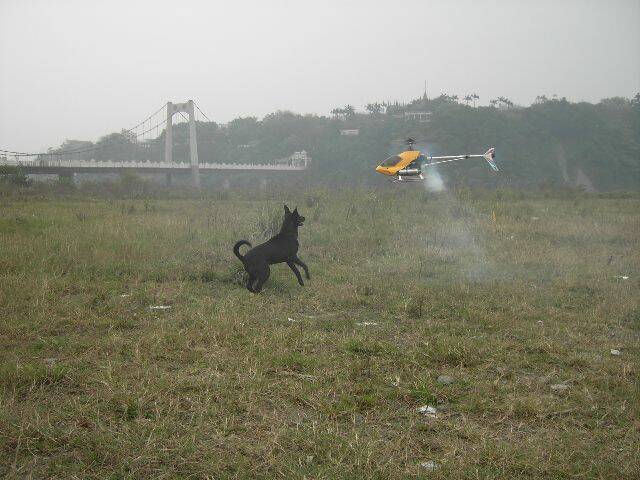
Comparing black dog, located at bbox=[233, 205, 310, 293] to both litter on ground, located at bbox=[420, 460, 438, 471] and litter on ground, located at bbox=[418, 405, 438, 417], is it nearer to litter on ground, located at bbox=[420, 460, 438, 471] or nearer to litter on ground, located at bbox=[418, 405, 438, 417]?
litter on ground, located at bbox=[418, 405, 438, 417]

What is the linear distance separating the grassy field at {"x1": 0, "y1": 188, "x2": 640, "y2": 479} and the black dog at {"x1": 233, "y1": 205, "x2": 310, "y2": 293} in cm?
29

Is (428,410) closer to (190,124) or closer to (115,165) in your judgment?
(115,165)

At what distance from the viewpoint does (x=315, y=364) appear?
4.69m

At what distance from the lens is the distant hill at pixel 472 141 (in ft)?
97.9

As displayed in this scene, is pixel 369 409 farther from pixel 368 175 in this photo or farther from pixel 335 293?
pixel 368 175

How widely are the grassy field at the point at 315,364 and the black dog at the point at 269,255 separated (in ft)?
0.94

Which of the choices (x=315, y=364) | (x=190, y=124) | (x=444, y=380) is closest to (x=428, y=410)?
(x=444, y=380)

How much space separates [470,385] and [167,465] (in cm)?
229

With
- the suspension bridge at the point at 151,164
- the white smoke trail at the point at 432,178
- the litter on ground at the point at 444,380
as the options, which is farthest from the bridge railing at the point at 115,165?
the litter on ground at the point at 444,380

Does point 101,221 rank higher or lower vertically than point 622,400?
higher

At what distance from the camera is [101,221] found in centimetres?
1292

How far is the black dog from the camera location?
746 centimetres

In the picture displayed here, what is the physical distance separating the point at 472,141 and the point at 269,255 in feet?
76.4

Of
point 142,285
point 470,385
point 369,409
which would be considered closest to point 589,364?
point 470,385
